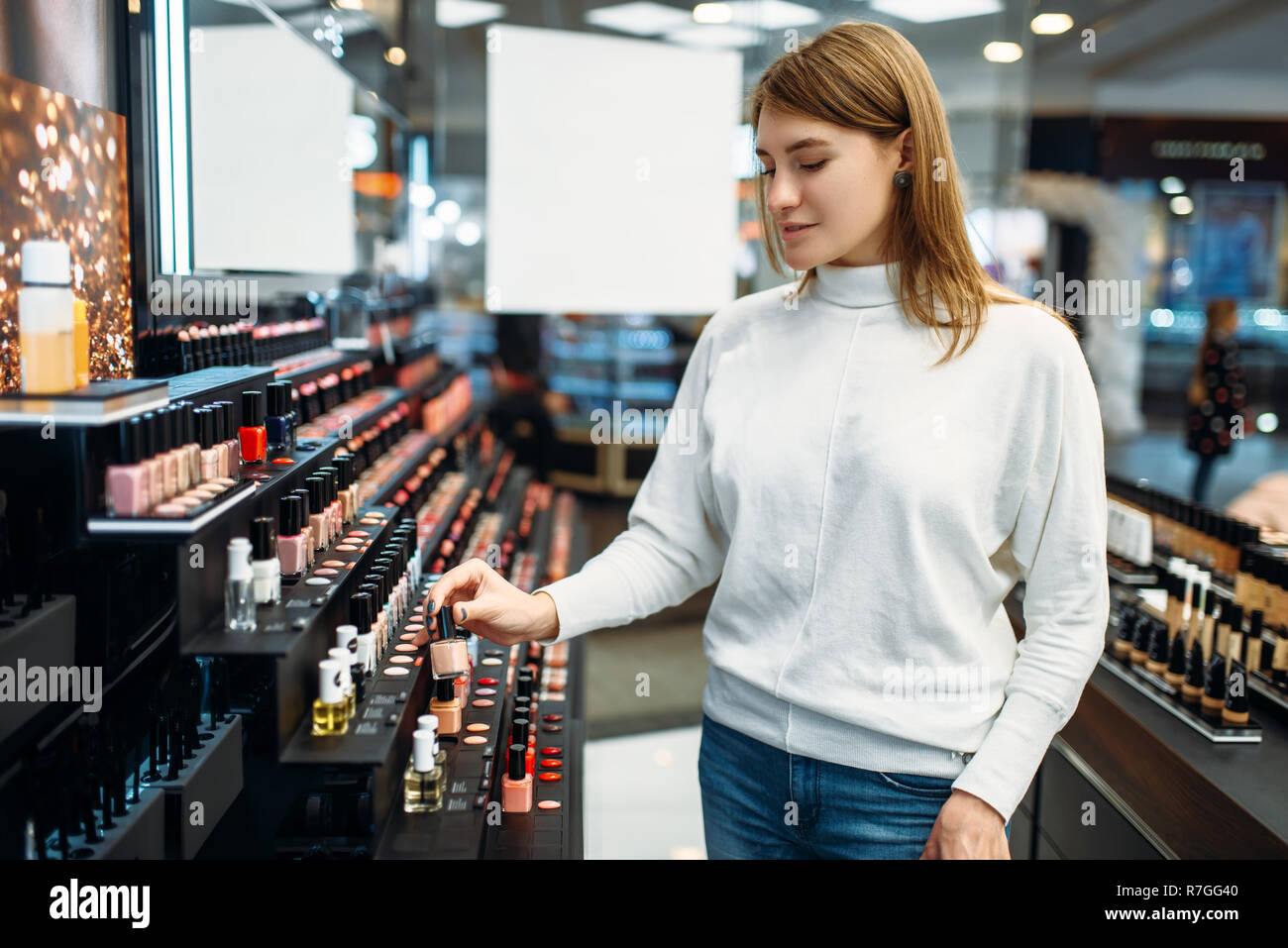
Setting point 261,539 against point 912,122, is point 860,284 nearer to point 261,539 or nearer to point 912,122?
point 912,122

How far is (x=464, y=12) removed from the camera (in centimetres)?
552

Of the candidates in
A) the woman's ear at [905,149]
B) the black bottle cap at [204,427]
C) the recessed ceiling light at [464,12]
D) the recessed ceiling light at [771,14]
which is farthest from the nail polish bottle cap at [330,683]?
the recessed ceiling light at [464,12]

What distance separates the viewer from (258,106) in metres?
2.42

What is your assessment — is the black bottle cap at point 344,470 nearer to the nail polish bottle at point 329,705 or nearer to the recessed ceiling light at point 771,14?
the nail polish bottle at point 329,705

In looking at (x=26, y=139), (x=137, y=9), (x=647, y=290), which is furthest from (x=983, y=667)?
(x=647, y=290)

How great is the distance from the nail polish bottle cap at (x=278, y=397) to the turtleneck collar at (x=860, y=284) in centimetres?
82

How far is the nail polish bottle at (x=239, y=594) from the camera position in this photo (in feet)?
3.78

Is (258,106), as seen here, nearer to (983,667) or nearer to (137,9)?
(137,9)

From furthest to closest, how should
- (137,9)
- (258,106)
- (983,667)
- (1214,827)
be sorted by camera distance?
(258,106) → (1214,827) → (137,9) → (983,667)

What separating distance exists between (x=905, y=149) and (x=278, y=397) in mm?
969

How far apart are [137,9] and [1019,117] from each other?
11.2ft

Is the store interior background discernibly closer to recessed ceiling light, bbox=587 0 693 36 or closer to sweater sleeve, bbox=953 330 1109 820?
recessed ceiling light, bbox=587 0 693 36

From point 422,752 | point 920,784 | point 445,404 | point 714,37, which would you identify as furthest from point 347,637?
point 714,37
